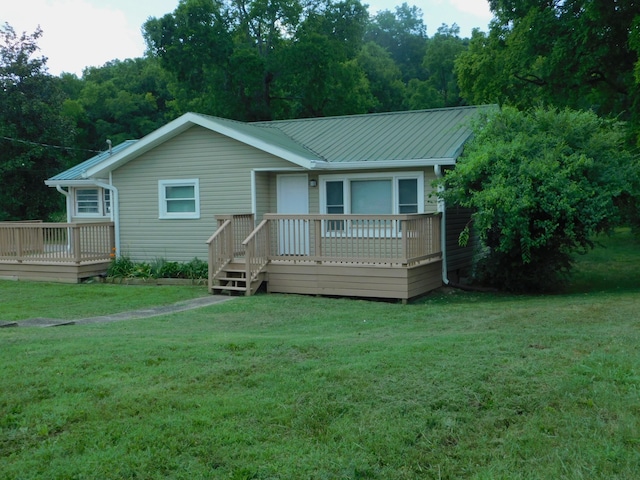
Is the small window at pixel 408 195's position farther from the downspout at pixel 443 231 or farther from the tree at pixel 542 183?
the tree at pixel 542 183

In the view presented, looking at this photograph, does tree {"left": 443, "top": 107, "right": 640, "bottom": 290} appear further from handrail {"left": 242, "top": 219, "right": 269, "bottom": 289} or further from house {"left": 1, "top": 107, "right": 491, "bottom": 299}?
handrail {"left": 242, "top": 219, "right": 269, "bottom": 289}

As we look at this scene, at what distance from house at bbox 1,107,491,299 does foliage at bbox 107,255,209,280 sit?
0.45 metres

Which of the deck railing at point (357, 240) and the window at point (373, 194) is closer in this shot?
the deck railing at point (357, 240)

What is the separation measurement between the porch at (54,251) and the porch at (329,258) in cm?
421

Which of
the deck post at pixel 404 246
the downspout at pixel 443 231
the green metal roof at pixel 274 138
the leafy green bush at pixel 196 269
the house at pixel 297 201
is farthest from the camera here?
the leafy green bush at pixel 196 269

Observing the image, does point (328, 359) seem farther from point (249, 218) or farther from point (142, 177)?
point (142, 177)

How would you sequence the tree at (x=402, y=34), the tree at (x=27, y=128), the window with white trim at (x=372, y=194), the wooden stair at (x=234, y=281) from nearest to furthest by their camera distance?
1. the wooden stair at (x=234, y=281)
2. the window with white trim at (x=372, y=194)
3. the tree at (x=27, y=128)
4. the tree at (x=402, y=34)

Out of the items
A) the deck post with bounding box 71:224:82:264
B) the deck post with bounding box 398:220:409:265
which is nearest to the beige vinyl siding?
the deck post with bounding box 71:224:82:264

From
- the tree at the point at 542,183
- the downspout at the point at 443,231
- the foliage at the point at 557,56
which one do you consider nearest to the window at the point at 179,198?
the downspout at the point at 443,231

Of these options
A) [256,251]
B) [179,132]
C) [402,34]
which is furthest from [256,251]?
[402,34]

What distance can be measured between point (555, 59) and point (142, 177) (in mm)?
12046

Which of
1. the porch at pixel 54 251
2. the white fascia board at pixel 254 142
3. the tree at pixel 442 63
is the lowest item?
the porch at pixel 54 251

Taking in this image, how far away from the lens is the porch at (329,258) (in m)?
12.5

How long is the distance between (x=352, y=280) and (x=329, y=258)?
0.63 m
